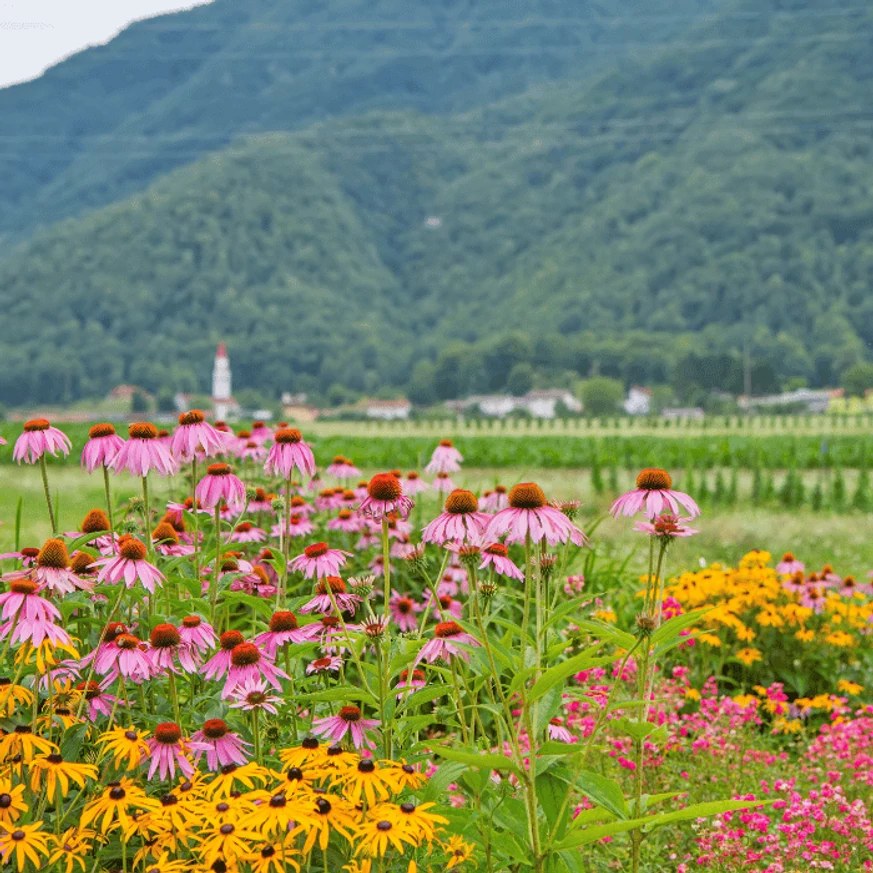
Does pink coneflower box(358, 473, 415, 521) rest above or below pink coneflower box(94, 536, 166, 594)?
above

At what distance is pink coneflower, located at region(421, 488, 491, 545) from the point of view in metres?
2.08

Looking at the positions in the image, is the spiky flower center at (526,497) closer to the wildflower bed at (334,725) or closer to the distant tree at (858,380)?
the wildflower bed at (334,725)

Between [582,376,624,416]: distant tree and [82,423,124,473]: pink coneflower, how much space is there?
3262 inches

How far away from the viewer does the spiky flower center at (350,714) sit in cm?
224

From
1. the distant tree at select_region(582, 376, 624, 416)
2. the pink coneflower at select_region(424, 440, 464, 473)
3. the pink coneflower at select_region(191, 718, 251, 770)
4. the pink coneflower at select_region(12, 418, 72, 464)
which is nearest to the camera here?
the pink coneflower at select_region(191, 718, 251, 770)

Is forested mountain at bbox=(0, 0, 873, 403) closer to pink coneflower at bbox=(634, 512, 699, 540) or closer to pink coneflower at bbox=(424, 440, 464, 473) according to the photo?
pink coneflower at bbox=(424, 440, 464, 473)

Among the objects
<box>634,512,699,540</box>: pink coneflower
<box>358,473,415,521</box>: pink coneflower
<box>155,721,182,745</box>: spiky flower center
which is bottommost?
<box>155,721,182,745</box>: spiky flower center

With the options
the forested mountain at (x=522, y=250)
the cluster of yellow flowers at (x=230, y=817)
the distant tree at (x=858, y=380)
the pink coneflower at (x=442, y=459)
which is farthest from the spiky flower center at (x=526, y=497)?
the distant tree at (x=858, y=380)

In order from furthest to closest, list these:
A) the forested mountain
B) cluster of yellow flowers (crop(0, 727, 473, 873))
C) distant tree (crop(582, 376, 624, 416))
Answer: the forested mountain, distant tree (crop(582, 376, 624, 416)), cluster of yellow flowers (crop(0, 727, 473, 873))

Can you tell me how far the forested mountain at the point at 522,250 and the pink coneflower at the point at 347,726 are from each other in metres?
86.2

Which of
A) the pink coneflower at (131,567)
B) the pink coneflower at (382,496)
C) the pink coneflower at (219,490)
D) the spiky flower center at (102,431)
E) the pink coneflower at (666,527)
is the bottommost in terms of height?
the pink coneflower at (131,567)

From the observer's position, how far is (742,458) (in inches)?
826

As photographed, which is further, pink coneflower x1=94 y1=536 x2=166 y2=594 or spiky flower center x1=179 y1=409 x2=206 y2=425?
spiky flower center x1=179 y1=409 x2=206 y2=425

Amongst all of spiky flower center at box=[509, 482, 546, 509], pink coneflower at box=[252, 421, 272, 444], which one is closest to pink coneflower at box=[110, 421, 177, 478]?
spiky flower center at box=[509, 482, 546, 509]
